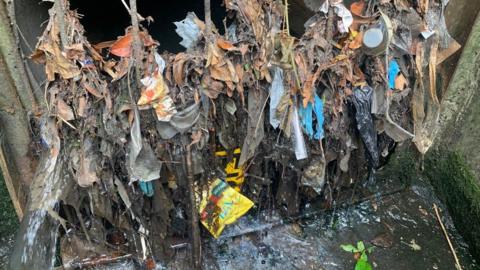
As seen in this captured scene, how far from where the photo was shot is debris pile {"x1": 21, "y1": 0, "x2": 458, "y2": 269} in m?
2.75

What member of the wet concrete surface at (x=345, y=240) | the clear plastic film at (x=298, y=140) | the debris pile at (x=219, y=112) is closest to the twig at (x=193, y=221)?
the debris pile at (x=219, y=112)

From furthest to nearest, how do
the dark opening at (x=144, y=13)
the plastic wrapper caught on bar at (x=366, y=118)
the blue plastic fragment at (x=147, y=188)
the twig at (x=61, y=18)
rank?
the dark opening at (x=144, y=13) → the plastic wrapper caught on bar at (x=366, y=118) → the blue plastic fragment at (x=147, y=188) → the twig at (x=61, y=18)

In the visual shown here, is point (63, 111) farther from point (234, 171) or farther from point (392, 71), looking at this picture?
point (392, 71)

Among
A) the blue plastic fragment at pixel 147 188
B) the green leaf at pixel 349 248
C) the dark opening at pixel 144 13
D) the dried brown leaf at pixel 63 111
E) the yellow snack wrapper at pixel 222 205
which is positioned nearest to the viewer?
the dried brown leaf at pixel 63 111

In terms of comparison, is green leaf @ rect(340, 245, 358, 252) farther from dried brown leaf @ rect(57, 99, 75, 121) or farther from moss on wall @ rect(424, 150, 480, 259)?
dried brown leaf @ rect(57, 99, 75, 121)

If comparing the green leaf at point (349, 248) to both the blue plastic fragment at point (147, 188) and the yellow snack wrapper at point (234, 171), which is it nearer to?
the yellow snack wrapper at point (234, 171)

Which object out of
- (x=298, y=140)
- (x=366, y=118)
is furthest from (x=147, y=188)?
(x=366, y=118)

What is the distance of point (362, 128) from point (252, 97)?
88cm

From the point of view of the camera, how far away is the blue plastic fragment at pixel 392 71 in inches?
126

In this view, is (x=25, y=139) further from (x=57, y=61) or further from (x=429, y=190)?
(x=429, y=190)

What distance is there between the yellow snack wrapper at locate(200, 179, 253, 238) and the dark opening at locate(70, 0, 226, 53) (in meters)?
2.66

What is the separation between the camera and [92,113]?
2.79 metres

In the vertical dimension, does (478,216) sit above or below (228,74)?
below

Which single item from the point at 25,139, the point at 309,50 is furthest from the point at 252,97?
the point at 25,139
